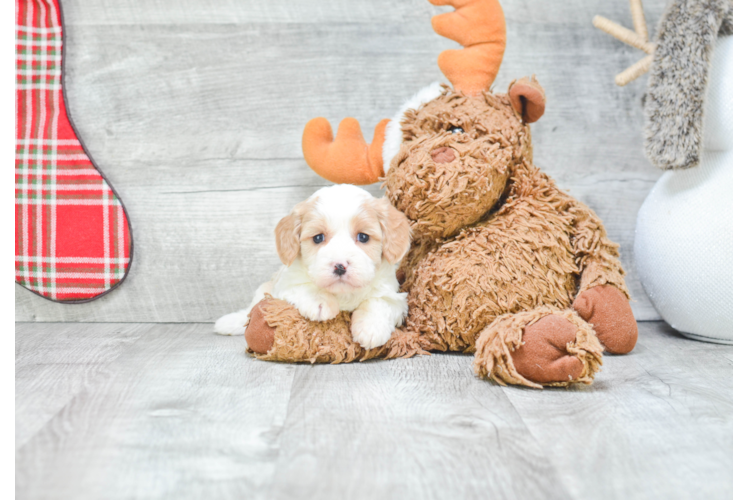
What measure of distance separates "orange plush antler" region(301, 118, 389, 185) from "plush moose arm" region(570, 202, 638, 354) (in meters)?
0.45

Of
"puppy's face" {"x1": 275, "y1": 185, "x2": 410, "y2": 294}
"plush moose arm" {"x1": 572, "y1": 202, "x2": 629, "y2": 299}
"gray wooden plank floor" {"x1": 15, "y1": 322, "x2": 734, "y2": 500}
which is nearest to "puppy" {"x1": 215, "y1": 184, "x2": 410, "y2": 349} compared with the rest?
"puppy's face" {"x1": 275, "y1": 185, "x2": 410, "y2": 294}

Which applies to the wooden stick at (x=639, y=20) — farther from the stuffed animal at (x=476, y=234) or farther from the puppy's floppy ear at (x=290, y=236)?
the puppy's floppy ear at (x=290, y=236)

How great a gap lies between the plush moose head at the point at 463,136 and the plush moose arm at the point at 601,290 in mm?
192

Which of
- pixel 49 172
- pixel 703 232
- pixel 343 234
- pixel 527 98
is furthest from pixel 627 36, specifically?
pixel 49 172

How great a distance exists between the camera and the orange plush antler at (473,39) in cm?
120

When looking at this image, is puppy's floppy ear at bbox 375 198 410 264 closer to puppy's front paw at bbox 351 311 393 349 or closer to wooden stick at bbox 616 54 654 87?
puppy's front paw at bbox 351 311 393 349

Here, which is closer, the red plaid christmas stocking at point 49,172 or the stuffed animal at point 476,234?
the stuffed animal at point 476,234

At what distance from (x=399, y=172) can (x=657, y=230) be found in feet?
1.96

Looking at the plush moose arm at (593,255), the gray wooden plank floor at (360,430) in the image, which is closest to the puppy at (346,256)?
the gray wooden plank floor at (360,430)

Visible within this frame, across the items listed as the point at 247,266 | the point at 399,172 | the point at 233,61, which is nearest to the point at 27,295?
the point at 247,266

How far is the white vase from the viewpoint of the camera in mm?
1225

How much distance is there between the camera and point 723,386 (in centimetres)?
102

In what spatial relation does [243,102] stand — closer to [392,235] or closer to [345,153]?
[345,153]

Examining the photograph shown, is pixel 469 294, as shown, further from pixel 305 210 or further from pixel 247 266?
pixel 247 266
